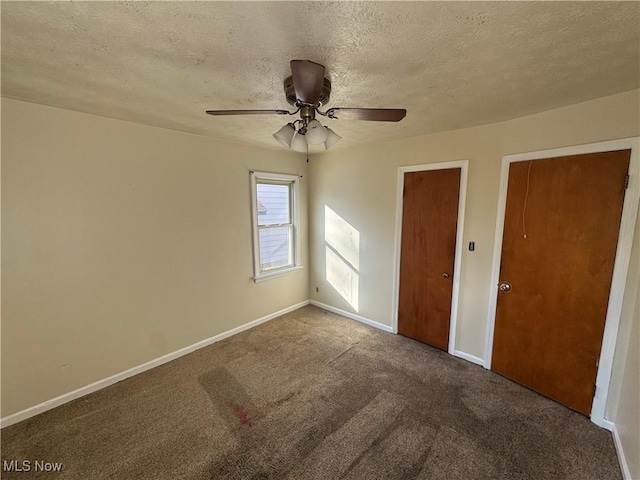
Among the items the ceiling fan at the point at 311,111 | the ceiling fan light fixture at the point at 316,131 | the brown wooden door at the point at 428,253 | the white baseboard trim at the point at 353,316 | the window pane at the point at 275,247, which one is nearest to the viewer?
the ceiling fan at the point at 311,111

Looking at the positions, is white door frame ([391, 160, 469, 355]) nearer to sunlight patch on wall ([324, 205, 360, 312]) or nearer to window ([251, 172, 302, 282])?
sunlight patch on wall ([324, 205, 360, 312])

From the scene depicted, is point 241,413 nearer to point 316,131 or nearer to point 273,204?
point 316,131

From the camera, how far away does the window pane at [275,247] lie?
3779mm

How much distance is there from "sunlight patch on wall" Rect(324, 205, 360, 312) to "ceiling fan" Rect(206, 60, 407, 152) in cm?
197

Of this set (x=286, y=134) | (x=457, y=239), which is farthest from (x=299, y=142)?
(x=457, y=239)

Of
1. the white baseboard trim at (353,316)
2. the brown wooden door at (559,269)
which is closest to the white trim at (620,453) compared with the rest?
the brown wooden door at (559,269)

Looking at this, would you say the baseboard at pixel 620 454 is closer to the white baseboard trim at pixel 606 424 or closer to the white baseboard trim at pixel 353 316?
the white baseboard trim at pixel 606 424

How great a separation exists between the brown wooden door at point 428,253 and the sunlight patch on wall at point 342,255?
2.24 ft

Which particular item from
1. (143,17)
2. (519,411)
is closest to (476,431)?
(519,411)

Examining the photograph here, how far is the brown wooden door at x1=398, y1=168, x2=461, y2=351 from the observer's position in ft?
9.35

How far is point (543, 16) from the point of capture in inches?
43.3

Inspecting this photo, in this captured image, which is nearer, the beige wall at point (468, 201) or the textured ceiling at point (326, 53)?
the textured ceiling at point (326, 53)

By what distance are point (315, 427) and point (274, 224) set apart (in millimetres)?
2547

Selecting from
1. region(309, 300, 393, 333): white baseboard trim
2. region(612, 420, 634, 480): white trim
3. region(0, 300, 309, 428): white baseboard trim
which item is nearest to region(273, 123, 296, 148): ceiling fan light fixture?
region(0, 300, 309, 428): white baseboard trim
